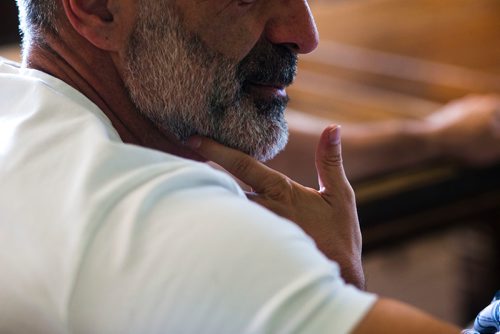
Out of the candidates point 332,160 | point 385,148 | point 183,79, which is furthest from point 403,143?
point 183,79

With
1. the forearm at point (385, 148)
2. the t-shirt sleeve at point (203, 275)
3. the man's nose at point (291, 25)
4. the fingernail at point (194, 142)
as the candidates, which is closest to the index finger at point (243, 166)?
the fingernail at point (194, 142)

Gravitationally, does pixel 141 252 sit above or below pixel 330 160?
above

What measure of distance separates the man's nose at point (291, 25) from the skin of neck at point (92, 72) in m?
0.21

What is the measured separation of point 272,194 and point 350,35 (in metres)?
3.55

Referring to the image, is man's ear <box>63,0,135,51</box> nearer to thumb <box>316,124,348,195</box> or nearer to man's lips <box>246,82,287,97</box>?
man's lips <box>246,82,287,97</box>

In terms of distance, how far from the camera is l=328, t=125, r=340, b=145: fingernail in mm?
1244

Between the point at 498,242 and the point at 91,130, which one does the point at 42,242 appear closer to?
the point at 91,130

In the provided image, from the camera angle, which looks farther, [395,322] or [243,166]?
[243,166]

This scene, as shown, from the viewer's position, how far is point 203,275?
2.70ft

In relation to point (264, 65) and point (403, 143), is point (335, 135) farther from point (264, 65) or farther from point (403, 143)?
point (403, 143)

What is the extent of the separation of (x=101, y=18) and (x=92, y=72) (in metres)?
0.07

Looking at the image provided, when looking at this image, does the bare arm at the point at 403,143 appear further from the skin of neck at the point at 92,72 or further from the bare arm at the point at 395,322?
the bare arm at the point at 395,322

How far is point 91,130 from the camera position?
3.16 feet

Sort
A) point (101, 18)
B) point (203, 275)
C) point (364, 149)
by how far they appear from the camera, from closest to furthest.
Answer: point (203, 275) < point (101, 18) < point (364, 149)
